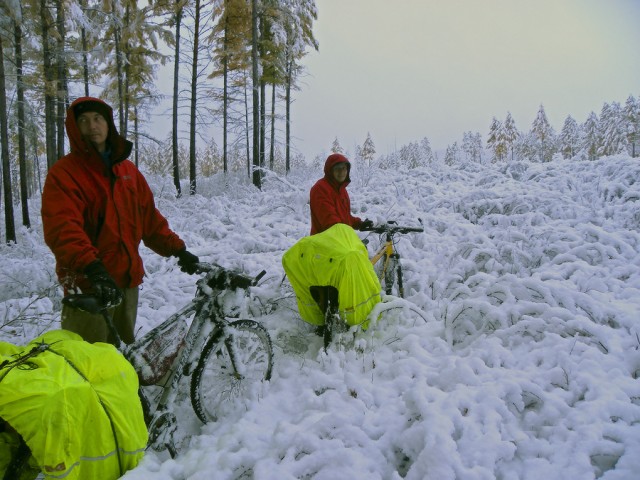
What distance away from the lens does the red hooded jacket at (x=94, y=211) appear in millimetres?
2279

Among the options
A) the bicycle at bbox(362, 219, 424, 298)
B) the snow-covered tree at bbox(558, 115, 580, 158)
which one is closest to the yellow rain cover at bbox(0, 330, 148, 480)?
the bicycle at bbox(362, 219, 424, 298)

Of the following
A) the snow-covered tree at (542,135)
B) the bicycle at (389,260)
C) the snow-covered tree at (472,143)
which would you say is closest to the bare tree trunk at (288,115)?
the bicycle at (389,260)

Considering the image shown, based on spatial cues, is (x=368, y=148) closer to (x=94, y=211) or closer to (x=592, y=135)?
(x=592, y=135)

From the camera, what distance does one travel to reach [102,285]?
2.16 m

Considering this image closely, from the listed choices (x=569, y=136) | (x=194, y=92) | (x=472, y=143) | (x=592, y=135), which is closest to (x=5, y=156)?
(x=194, y=92)

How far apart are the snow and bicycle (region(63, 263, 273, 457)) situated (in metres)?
0.20

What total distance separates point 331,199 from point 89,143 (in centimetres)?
279

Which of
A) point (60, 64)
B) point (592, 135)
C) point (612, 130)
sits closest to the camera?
point (60, 64)

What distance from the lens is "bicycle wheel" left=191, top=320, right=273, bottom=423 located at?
9.39ft

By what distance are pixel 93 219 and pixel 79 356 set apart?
1.18m

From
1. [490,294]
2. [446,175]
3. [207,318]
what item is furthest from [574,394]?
[446,175]

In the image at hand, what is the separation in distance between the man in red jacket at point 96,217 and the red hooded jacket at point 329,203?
6.46 ft

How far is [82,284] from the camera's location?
2521mm

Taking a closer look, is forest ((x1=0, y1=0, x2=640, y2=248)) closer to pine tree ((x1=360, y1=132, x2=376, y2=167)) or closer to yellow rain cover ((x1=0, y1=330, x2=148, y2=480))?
yellow rain cover ((x1=0, y1=330, x2=148, y2=480))
